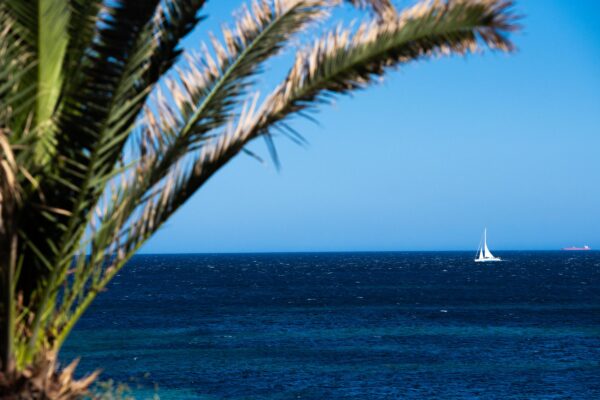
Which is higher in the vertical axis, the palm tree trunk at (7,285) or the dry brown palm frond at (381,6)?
the dry brown palm frond at (381,6)

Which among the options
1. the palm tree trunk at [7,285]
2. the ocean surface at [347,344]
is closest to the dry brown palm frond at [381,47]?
the palm tree trunk at [7,285]

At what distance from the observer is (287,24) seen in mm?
4977

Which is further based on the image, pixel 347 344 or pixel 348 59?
pixel 347 344

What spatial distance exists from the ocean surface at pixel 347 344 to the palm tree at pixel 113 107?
12.9 metres

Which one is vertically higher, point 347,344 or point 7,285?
point 7,285

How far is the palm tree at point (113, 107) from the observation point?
456 centimetres

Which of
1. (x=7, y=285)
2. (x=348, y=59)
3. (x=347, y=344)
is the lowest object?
(x=347, y=344)

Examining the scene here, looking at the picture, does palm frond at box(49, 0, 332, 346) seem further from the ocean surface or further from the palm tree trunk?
the ocean surface

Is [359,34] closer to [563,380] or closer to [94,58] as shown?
[94,58]

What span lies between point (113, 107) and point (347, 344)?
46545mm

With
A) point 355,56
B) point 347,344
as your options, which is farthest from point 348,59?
point 347,344

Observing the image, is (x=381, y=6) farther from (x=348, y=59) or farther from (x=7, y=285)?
(x=7, y=285)

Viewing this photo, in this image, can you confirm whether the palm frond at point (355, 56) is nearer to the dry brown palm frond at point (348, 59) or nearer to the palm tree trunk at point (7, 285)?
the dry brown palm frond at point (348, 59)

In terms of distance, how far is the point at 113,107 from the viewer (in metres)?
4.61
